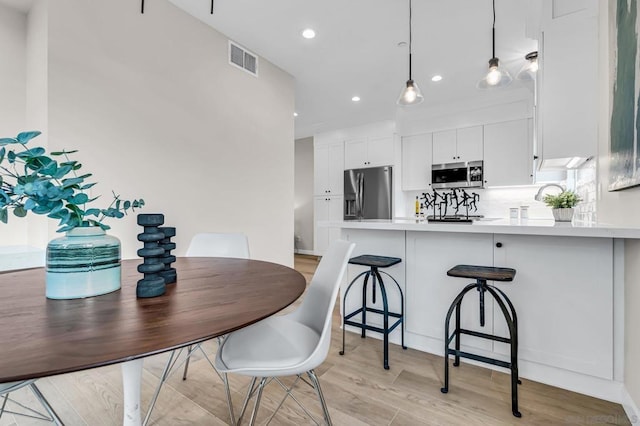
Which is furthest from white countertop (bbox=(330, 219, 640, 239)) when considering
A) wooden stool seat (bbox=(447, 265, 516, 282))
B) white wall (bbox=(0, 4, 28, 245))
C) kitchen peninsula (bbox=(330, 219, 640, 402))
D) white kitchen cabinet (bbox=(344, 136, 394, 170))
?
white kitchen cabinet (bbox=(344, 136, 394, 170))

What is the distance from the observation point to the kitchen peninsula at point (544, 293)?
5.37 ft

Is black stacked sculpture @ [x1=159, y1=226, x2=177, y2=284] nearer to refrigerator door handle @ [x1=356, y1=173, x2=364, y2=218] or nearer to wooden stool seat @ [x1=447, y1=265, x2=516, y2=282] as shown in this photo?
wooden stool seat @ [x1=447, y1=265, x2=516, y2=282]

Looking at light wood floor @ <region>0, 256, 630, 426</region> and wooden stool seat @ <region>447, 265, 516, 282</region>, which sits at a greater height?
wooden stool seat @ <region>447, 265, 516, 282</region>

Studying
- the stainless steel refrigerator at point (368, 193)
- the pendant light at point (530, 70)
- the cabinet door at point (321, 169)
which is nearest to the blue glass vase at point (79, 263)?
the pendant light at point (530, 70)

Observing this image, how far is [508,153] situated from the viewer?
4.46 meters

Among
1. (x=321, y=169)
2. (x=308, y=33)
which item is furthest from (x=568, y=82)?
(x=321, y=169)

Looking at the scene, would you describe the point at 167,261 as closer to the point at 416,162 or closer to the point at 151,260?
the point at 151,260

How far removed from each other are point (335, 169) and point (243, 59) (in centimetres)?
315

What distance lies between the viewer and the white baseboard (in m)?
1.40

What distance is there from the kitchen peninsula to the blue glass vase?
167 cm

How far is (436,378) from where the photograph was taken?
72.3 inches

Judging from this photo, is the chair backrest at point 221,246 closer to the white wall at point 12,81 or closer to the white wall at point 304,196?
the white wall at point 12,81

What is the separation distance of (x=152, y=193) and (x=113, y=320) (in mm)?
1966

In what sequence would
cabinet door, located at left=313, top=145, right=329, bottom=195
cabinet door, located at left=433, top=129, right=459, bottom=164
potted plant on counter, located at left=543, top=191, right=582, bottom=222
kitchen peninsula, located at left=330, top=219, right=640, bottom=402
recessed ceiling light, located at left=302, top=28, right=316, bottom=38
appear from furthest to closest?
cabinet door, located at left=313, top=145, right=329, bottom=195 → cabinet door, located at left=433, top=129, right=459, bottom=164 → recessed ceiling light, located at left=302, top=28, right=316, bottom=38 → potted plant on counter, located at left=543, top=191, right=582, bottom=222 → kitchen peninsula, located at left=330, top=219, right=640, bottom=402
